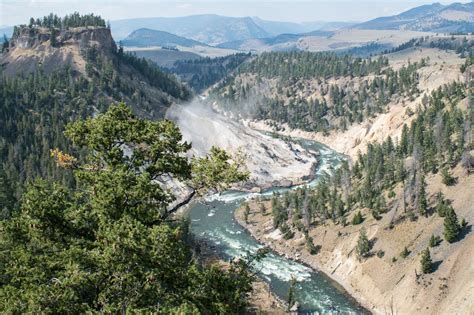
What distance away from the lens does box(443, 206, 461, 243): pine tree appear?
2876 inches

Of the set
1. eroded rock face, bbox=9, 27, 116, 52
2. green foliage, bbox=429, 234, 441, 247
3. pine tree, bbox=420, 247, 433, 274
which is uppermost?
eroded rock face, bbox=9, 27, 116, 52

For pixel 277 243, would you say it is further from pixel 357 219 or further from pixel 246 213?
pixel 357 219

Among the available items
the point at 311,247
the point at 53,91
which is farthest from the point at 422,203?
the point at 53,91

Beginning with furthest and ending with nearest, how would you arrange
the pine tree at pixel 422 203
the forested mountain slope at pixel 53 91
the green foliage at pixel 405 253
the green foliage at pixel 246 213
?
1. the forested mountain slope at pixel 53 91
2. the green foliage at pixel 246 213
3. the pine tree at pixel 422 203
4. the green foliage at pixel 405 253

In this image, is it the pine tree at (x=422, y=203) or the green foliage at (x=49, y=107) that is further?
the green foliage at (x=49, y=107)

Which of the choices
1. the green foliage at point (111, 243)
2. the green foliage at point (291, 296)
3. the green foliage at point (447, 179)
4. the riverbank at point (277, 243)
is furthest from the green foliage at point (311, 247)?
the green foliage at point (111, 243)

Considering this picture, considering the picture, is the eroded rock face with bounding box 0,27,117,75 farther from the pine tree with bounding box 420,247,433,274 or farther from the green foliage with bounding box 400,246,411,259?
the pine tree with bounding box 420,247,433,274

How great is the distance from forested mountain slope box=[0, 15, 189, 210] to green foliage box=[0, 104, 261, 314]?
75.4 metres

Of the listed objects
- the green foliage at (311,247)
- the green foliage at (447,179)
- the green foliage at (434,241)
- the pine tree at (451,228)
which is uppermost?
the green foliage at (447,179)

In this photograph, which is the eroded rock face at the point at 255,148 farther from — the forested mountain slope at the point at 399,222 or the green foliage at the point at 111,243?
the green foliage at the point at 111,243

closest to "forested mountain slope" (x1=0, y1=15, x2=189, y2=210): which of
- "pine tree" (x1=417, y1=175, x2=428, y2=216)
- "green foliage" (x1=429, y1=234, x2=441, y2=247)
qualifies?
"pine tree" (x1=417, y1=175, x2=428, y2=216)

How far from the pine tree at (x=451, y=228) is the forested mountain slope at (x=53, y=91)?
Answer: 7301 cm

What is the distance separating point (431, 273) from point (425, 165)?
3322cm

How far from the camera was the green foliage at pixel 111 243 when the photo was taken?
18.7 m
